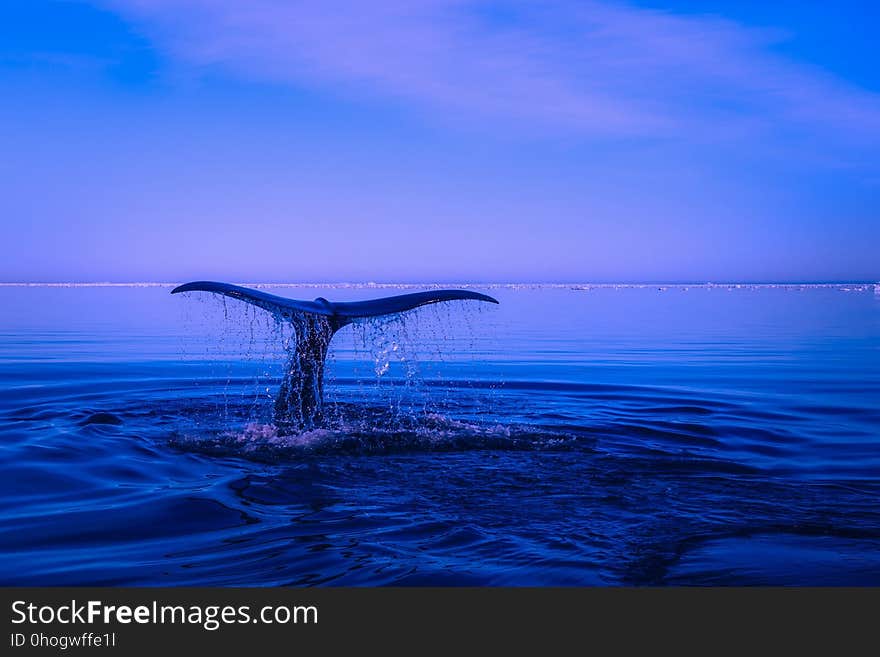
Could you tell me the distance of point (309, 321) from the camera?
9445mm

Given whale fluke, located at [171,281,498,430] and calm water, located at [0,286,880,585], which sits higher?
whale fluke, located at [171,281,498,430]

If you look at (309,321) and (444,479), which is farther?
(309,321)

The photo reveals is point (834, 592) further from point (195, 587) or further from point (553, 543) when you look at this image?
point (195, 587)

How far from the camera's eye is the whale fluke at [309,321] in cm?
883

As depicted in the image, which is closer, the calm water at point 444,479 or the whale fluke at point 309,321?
the calm water at point 444,479

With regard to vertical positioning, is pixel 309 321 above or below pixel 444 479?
above

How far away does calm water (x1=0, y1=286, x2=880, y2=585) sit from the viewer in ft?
16.5

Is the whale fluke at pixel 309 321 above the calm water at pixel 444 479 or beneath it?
above

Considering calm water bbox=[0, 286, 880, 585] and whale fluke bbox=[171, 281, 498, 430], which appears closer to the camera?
calm water bbox=[0, 286, 880, 585]

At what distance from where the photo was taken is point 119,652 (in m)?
3.93

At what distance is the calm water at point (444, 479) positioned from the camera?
502cm

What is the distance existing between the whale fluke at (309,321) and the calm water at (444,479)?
0.90ft

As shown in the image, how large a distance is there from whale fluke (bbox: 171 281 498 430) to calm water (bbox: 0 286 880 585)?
27cm

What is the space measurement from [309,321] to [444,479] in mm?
2961
